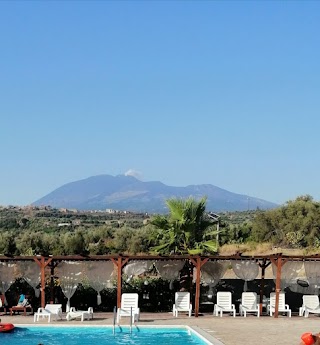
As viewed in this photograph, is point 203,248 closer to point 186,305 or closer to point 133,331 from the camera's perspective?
point 186,305

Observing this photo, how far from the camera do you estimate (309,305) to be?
64.0ft

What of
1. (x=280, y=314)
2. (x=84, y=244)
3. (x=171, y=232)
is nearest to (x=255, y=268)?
(x=280, y=314)

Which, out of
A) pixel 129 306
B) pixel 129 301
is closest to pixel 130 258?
pixel 129 301

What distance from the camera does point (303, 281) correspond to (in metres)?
20.8

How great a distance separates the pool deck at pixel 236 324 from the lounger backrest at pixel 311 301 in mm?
370

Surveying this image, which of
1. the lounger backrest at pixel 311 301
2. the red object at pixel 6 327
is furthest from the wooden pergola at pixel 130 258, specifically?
the red object at pixel 6 327

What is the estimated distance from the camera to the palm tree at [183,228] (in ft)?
65.6

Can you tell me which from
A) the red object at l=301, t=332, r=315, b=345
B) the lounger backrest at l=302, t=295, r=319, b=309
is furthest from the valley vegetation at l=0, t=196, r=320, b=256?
the red object at l=301, t=332, r=315, b=345

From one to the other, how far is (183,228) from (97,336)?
5.27m

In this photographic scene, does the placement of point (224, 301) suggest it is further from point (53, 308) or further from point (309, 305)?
point (53, 308)

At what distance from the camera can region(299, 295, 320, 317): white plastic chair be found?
19328 mm

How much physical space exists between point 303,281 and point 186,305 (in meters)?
4.70

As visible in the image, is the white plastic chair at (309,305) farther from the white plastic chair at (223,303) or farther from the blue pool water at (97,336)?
the blue pool water at (97,336)

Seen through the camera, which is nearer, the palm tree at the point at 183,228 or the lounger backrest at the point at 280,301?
the lounger backrest at the point at 280,301
